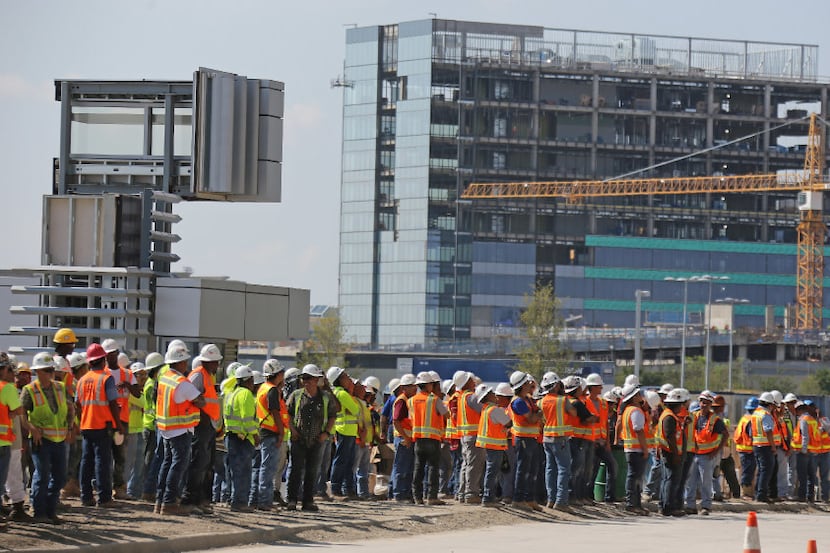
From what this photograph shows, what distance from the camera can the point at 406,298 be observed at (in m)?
141

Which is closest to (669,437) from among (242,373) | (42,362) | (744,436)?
(744,436)

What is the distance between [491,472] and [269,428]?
400 centimetres

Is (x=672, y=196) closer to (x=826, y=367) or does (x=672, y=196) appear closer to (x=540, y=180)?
(x=540, y=180)

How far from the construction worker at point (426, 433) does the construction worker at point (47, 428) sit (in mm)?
6280

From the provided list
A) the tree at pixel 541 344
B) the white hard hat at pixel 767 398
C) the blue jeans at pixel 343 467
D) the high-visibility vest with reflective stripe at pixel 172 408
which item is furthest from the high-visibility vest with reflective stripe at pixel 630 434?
the tree at pixel 541 344

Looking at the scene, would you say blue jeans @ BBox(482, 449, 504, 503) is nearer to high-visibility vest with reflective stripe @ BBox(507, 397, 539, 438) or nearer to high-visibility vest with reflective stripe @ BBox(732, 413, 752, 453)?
high-visibility vest with reflective stripe @ BBox(507, 397, 539, 438)

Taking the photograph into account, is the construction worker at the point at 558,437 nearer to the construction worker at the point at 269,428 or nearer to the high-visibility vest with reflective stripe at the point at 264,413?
the construction worker at the point at 269,428

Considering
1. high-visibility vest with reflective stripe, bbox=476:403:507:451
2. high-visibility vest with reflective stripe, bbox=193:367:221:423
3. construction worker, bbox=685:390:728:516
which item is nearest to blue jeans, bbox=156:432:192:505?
high-visibility vest with reflective stripe, bbox=193:367:221:423

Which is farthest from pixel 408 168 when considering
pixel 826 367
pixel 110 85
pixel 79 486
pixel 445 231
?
pixel 79 486

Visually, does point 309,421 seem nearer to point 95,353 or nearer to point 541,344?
point 95,353

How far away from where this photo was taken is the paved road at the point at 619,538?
17.4 m

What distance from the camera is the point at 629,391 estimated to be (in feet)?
81.2

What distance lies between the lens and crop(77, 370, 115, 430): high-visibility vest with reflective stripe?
18.4m

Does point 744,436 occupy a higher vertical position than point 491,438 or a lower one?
lower
